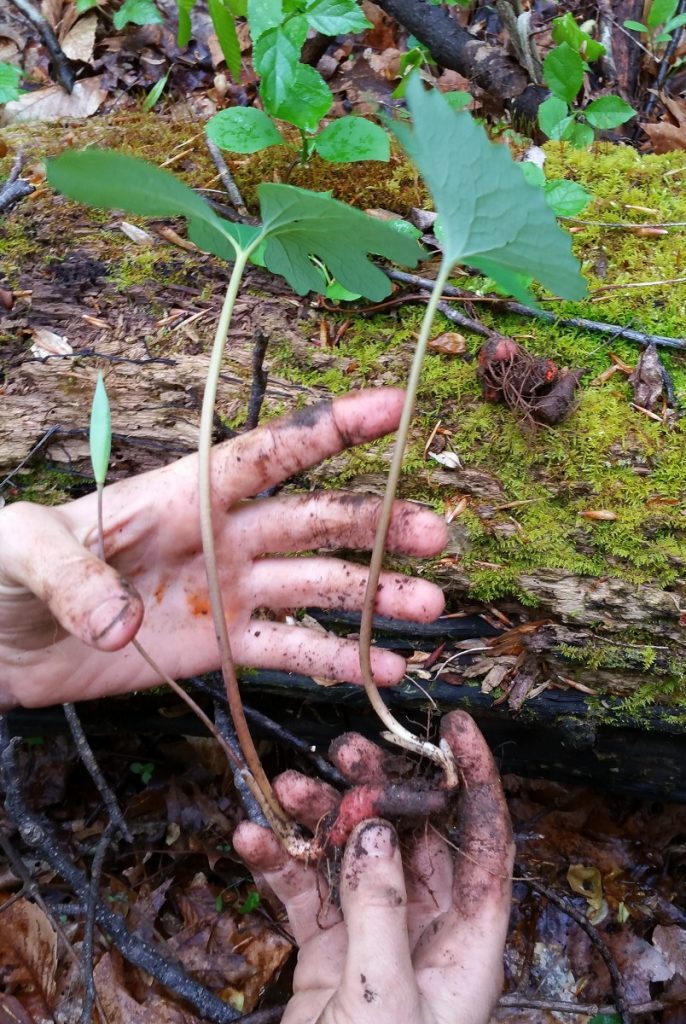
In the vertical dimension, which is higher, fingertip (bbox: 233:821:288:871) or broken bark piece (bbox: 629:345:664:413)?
broken bark piece (bbox: 629:345:664:413)

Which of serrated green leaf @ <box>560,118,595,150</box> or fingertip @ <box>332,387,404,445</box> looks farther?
serrated green leaf @ <box>560,118,595,150</box>

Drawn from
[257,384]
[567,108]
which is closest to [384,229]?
[257,384]

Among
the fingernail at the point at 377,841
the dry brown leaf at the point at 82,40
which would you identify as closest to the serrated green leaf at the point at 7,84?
the dry brown leaf at the point at 82,40

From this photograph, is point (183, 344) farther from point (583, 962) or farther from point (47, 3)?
A: point (47, 3)

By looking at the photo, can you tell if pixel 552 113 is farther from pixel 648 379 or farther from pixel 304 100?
pixel 648 379

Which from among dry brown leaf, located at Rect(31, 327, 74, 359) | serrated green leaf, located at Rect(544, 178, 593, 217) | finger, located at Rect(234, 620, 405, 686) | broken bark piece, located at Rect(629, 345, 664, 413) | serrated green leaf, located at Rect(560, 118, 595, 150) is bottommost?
finger, located at Rect(234, 620, 405, 686)

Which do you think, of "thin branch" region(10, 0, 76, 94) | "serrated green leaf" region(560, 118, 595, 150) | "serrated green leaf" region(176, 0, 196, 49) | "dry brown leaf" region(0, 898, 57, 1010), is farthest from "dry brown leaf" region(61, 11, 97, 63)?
"dry brown leaf" region(0, 898, 57, 1010)

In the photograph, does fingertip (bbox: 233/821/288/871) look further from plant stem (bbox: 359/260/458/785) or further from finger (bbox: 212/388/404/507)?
finger (bbox: 212/388/404/507)
